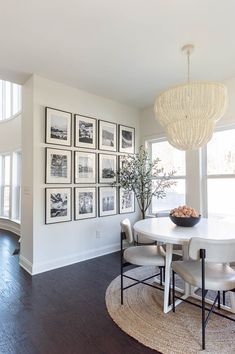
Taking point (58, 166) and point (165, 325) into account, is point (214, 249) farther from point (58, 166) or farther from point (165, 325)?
point (58, 166)

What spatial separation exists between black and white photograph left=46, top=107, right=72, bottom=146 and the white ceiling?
0.52 meters

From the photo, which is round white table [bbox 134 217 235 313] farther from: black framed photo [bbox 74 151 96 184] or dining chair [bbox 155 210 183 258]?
black framed photo [bbox 74 151 96 184]

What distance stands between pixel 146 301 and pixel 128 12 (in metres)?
2.92

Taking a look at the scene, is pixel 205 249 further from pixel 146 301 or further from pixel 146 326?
pixel 146 301

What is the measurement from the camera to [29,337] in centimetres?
190

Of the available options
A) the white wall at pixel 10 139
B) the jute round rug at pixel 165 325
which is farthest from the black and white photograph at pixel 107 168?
the white wall at pixel 10 139

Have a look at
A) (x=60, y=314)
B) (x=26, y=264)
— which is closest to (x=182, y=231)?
(x=60, y=314)

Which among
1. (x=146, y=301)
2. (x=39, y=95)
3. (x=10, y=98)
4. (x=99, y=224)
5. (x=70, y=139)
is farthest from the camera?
(x=10, y=98)

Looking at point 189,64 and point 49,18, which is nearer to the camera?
point 49,18

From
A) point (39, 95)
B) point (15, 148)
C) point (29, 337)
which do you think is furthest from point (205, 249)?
point (15, 148)

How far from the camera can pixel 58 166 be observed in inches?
138

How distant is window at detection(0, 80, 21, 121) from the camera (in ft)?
19.9

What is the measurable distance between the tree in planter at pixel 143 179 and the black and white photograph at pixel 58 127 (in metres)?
1.21

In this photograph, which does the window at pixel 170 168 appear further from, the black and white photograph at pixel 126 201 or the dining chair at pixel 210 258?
the dining chair at pixel 210 258
